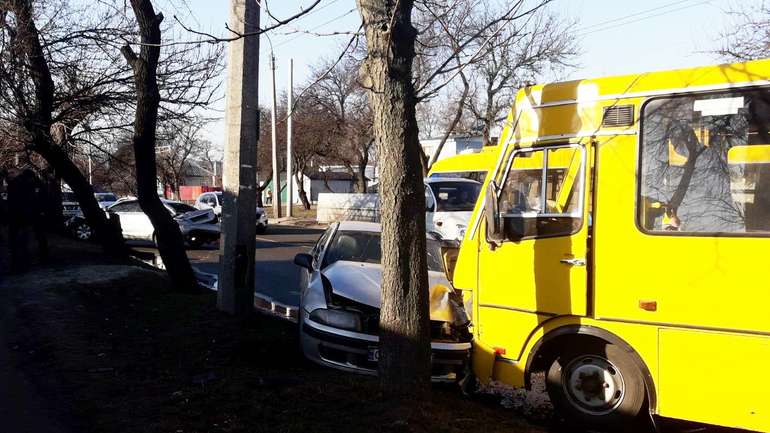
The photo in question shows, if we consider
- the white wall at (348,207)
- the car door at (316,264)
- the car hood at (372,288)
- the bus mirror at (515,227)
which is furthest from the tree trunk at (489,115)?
the bus mirror at (515,227)


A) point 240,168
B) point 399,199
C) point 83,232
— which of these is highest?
point 240,168

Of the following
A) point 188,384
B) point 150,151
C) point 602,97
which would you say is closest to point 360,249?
point 188,384

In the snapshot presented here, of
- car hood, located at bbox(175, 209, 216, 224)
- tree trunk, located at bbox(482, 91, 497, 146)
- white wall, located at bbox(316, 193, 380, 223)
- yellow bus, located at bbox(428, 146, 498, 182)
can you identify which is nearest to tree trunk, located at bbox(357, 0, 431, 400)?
yellow bus, located at bbox(428, 146, 498, 182)

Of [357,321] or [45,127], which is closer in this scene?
[357,321]

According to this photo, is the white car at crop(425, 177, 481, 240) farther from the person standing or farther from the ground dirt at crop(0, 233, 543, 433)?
the person standing

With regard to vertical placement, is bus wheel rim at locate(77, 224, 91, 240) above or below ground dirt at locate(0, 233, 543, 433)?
above

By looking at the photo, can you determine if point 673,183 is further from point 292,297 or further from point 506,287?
point 292,297

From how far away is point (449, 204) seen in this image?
1603cm

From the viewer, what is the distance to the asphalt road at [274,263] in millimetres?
13602

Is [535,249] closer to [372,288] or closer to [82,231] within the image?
[372,288]

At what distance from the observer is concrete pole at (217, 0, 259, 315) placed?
345 inches

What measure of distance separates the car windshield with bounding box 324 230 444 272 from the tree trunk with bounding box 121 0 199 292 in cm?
400

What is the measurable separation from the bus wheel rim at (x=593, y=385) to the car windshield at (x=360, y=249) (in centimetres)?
271

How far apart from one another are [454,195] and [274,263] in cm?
506
